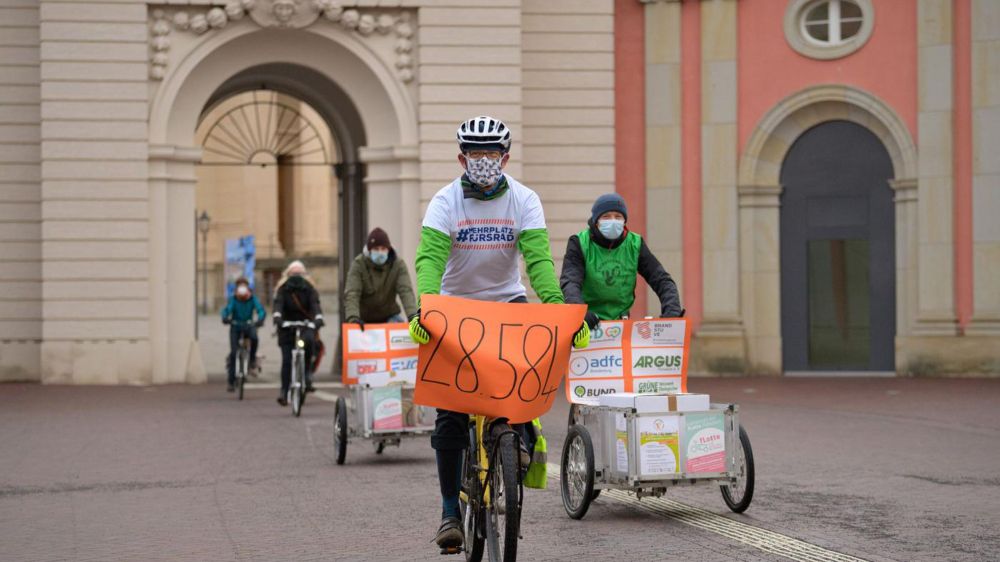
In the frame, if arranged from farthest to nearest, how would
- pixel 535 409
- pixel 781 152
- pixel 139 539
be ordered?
1. pixel 781 152
2. pixel 139 539
3. pixel 535 409

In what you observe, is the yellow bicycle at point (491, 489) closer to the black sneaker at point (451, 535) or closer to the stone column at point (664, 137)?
the black sneaker at point (451, 535)

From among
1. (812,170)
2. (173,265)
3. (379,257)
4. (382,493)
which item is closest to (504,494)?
(382,493)

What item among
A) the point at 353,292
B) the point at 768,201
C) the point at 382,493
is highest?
the point at 768,201

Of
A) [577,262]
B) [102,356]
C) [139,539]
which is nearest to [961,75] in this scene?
[102,356]

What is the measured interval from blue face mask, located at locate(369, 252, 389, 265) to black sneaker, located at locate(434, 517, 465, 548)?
6.72 m

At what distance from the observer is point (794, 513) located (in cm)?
934

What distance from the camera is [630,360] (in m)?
9.84

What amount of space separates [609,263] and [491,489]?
10.5 feet

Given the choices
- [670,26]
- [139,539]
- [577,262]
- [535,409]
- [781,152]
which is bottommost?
[139,539]

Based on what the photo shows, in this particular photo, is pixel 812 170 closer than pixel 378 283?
No

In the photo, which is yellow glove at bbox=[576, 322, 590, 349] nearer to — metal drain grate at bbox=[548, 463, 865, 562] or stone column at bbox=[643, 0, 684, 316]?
metal drain grate at bbox=[548, 463, 865, 562]

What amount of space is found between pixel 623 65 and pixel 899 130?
4.27 meters

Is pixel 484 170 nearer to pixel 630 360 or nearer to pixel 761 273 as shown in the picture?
pixel 630 360

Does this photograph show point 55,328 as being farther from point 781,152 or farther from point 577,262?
point 577,262
